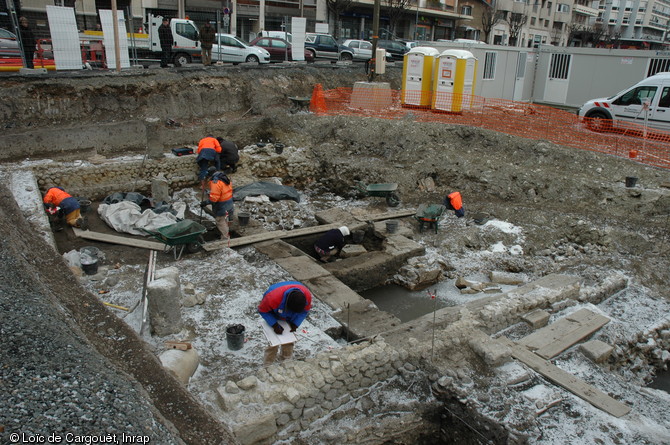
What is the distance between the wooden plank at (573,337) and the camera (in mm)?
6260

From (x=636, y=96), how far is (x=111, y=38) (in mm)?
15884

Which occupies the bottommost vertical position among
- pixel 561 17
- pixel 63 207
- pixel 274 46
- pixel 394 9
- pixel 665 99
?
pixel 63 207

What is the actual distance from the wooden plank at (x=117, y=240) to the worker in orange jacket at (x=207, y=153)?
2909 mm

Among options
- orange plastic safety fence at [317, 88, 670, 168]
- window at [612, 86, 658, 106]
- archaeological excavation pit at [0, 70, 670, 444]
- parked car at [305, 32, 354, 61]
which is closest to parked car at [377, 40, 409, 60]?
parked car at [305, 32, 354, 61]

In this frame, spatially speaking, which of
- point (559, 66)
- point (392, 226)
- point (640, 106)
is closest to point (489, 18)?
point (559, 66)

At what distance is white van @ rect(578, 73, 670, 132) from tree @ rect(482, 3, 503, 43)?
3523cm

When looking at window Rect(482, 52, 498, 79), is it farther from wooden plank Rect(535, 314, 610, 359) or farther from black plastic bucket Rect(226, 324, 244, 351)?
black plastic bucket Rect(226, 324, 244, 351)

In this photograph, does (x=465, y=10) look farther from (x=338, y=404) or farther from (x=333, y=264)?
(x=338, y=404)

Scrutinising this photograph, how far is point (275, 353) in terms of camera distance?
18.5ft

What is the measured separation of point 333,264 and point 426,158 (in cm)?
508

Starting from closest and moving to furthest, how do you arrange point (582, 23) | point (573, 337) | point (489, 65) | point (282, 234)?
1. point (573, 337)
2. point (282, 234)
3. point (489, 65)
4. point (582, 23)

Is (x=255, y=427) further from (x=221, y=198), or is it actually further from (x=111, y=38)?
(x=111, y=38)

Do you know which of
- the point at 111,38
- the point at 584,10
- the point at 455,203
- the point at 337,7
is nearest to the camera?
the point at 455,203

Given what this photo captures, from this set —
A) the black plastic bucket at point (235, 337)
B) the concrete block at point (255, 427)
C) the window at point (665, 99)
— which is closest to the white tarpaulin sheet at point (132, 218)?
the black plastic bucket at point (235, 337)
